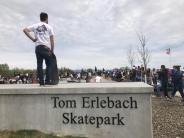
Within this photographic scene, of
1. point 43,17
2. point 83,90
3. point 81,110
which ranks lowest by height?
point 81,110

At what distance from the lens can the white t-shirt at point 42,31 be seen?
33.1ft

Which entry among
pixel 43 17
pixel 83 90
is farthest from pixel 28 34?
pixel 83 90

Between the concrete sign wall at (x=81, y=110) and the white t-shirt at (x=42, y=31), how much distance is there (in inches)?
49.7

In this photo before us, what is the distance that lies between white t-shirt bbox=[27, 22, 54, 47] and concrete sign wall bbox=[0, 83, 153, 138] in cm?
126

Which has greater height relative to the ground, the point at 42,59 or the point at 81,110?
the point at 42,59

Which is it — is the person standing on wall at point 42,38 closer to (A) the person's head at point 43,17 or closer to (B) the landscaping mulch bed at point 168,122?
(A) the person's head at point 43,17

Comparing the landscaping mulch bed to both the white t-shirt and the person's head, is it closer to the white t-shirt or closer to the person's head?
the white t-shirt

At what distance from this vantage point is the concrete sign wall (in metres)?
9.11

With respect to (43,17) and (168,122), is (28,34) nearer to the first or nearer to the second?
(43,17)

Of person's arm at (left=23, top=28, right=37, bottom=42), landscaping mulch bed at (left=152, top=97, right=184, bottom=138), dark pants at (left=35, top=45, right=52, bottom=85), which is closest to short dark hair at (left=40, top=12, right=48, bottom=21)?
person's arm at (left=23, top=28, right=37, bottom=42)

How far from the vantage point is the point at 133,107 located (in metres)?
9.13

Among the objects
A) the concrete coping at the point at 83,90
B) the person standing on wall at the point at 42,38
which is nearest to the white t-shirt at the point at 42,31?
the person standing on wall at the point at 42,38

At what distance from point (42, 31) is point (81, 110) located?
6.80ft

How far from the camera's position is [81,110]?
9.41 meters
